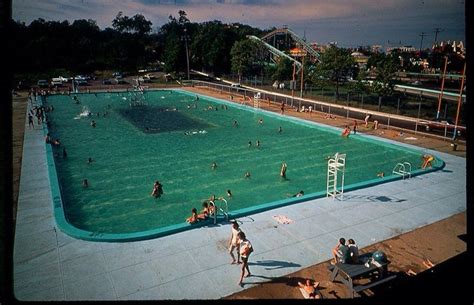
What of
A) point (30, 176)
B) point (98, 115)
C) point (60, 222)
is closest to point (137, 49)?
point (98, 115)

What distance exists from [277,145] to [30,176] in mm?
15538

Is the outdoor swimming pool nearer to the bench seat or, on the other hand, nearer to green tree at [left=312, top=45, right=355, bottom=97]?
the bench seat

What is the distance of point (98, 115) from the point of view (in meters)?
35.8

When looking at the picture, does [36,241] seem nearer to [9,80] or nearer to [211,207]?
[211,207]

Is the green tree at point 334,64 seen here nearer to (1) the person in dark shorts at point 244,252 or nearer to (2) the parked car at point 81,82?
(1) the person in dark shorts at point 244,252

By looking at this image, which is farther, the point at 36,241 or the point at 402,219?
the point at 402,219

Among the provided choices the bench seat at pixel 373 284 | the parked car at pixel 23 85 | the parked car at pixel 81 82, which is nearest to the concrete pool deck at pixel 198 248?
the bench seat at pixel 373 284

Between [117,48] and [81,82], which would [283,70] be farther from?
[117,48]

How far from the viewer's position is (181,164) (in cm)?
2114

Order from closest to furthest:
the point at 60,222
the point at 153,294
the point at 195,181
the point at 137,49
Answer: the point at 153,294 → the point at 60,222 → the point at 195,181 → the point at 137,49

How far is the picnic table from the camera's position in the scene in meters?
7.71

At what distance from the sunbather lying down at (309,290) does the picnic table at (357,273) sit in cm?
59

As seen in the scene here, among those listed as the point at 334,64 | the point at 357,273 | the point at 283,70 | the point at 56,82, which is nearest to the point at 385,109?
the point at 334,64

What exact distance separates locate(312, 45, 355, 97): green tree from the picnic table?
36.3 meters
